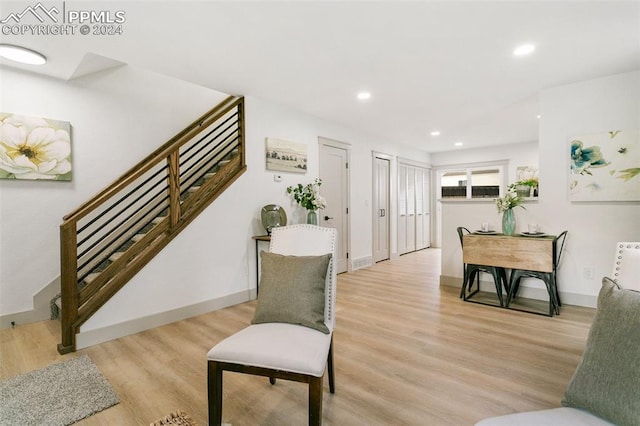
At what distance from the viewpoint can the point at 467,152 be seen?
7.53 metres

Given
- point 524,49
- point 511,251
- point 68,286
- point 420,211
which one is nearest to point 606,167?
point 511,251

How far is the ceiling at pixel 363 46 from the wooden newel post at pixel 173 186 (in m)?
0.88

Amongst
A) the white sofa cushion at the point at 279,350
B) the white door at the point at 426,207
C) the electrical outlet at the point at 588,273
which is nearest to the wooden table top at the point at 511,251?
the electrical outlet at the point at 588,273

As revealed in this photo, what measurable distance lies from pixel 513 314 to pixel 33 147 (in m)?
5.21

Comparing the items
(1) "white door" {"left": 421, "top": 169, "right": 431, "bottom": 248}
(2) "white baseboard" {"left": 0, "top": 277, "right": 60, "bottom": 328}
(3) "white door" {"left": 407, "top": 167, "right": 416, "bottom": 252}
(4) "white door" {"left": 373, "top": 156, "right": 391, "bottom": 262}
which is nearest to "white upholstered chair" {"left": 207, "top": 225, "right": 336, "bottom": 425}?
(2) "white baseboard" {"left": 0, "top": 277, "right": 60, "bottom": 328}

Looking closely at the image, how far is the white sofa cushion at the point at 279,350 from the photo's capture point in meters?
1.32

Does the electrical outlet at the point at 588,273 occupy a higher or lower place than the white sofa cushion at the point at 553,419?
lower

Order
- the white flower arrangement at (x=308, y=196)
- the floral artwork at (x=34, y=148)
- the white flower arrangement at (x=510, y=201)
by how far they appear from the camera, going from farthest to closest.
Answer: the white flower arrangement at (x=308, y=196)
the white flower arrangement at (x=510, y=201)
the floral artwork at (x=34, y=148)

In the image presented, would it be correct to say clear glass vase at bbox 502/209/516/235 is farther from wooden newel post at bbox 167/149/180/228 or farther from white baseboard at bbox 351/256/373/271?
wooden newel post at bbox 167/149/180/228

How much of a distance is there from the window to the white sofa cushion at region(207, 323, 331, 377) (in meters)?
6.81

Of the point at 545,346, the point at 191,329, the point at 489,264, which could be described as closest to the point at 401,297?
the point at 489,264

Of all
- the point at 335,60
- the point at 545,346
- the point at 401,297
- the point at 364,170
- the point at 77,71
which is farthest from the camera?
the point at 364,170

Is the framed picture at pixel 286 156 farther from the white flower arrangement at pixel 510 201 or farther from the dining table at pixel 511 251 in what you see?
the white flower arrangement at pixel 510 201

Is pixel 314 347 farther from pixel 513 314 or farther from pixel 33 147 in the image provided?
pixel 33 147
